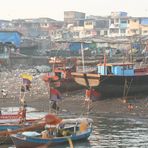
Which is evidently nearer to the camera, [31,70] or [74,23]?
[31,70]

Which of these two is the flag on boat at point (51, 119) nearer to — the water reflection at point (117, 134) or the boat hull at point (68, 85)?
the water reflection at point (117, 134)

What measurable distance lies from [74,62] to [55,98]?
2448 cm

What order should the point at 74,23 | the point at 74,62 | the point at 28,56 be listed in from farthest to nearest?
the point at 74,23 → the point at 28,56 → the point at 74,62

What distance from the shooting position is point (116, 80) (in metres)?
39.2

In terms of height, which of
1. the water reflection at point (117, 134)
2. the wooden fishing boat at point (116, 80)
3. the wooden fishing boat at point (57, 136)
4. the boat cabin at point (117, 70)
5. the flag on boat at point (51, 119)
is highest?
the boat cabin at point (117, 70)

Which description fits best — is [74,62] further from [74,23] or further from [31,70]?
[74,23]

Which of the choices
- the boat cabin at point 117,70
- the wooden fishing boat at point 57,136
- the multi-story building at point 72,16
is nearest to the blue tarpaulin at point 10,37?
the boat cabin at point 117,70

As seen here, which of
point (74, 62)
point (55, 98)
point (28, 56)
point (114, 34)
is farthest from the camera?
point (114, 34)

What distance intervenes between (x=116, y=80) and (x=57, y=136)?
49.7ft

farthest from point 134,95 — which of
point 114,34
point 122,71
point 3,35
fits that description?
point 114,34

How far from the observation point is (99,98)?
39594 mm

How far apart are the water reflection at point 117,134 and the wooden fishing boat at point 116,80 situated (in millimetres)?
5389

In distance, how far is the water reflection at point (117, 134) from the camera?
25.2 m

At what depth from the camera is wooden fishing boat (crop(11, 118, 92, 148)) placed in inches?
927
